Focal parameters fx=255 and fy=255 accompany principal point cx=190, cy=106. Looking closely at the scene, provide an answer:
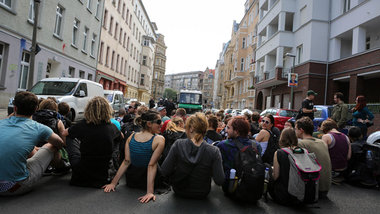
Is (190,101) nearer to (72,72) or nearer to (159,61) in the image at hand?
(72,72)

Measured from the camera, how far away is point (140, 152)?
391 cm

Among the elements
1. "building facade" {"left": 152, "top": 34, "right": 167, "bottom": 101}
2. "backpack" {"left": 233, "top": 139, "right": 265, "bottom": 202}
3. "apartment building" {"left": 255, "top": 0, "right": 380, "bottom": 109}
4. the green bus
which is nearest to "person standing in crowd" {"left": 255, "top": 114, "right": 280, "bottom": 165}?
"backpack" {"left": 233, "top": 139, "right": 265, "bottom": 202}

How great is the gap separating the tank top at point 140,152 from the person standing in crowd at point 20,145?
1020mm

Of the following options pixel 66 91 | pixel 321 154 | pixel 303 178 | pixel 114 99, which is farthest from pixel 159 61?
pixel 303 178

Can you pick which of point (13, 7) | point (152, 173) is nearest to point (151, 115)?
point (152, 173)

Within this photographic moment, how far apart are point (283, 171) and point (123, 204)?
2300 millimetres

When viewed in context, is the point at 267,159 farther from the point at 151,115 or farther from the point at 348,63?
the point at 348,63

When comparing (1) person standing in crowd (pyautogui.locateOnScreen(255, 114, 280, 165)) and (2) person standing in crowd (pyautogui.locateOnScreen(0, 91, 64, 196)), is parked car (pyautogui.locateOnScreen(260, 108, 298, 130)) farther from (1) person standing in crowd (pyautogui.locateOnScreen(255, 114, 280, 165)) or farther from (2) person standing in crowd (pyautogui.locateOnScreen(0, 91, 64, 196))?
(2) person standing in crowd (pyautogui.locateOnScreen(0, 91, 64, 196))

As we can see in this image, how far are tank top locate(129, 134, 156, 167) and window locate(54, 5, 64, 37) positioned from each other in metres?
17.4

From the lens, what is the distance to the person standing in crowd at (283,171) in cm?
365

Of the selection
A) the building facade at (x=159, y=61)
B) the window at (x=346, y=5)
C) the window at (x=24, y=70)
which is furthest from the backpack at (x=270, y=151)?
the building facade at (x=159, y=61)

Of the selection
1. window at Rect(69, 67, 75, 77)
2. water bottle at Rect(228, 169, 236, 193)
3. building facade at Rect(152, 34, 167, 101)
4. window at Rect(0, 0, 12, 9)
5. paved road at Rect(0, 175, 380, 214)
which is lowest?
paved road at Rect(0, 175, 380, 214)

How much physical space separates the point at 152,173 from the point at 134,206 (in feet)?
1.73

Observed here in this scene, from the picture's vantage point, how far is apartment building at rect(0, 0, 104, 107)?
519 inches
